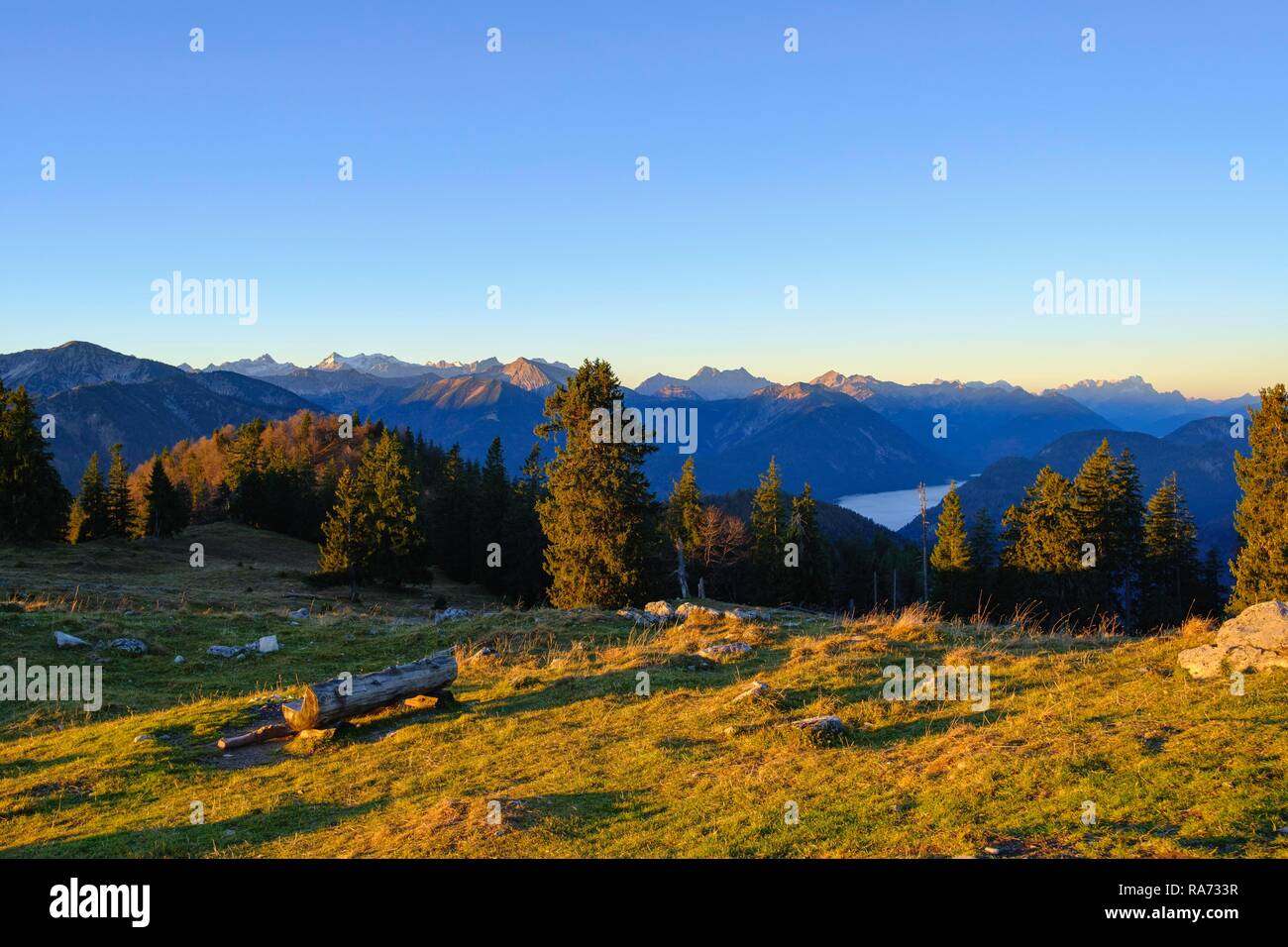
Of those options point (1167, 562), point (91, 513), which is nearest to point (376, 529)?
point (91, 513)

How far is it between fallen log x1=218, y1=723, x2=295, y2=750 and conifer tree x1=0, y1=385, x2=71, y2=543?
204ft

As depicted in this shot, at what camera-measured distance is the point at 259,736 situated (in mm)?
15922

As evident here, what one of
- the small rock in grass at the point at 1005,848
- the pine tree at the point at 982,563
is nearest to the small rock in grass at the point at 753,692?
the small rock in grass at the point at 1005,848

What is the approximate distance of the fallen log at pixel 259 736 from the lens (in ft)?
51.2

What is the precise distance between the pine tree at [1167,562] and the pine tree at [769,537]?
32.2m

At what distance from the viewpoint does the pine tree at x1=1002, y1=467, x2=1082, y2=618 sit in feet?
210

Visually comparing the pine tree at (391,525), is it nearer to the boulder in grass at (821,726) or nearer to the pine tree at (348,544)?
the pine tree at (348,544)

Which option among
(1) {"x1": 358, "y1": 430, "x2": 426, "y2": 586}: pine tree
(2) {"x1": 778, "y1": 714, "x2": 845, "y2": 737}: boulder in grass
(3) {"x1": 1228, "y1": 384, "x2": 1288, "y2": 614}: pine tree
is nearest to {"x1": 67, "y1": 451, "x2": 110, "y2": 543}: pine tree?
(1) {"x1": 358, "y1": 430, "x2": 426, "y2": 586}: pine tree

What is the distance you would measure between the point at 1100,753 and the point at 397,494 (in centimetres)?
6289

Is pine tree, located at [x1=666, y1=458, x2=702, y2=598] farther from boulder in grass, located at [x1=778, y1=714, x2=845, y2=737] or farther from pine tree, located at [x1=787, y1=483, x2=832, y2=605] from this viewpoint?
boulder in grass, located at [x1=778, y1=714, x2=845, y2=737]

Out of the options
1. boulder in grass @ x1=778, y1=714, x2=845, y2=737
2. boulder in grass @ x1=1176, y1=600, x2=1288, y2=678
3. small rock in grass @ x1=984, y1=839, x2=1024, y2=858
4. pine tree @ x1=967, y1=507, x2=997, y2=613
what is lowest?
pine tree @ x1=967, y1=507, x2=997, y2=613

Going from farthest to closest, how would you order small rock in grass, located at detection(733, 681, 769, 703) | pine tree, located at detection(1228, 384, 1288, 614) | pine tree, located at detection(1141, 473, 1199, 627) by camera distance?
pine tree, located at detection(1141, 473, 1199, 627)
pine tree, located at detection(1228, 384, 1288, 614)
small rock in grass, located at detection(733, 681, 769, 703)

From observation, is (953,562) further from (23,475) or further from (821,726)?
(23,475)
